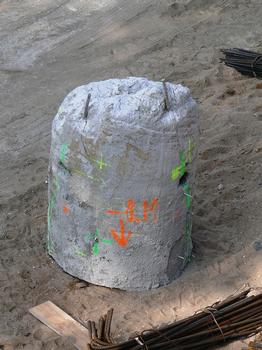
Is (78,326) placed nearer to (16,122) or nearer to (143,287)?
(143,287)

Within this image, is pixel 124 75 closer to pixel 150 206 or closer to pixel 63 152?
pixel 63 152

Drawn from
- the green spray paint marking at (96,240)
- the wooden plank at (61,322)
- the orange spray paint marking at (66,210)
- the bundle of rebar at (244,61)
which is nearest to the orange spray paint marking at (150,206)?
the green spray paint marking at (96,240)

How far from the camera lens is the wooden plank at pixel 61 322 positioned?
17.3 ft

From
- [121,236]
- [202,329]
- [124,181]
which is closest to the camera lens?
[202,329]

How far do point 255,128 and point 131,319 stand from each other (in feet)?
9.61

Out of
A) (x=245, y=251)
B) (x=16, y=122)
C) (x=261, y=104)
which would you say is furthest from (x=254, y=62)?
(x=245, y=251)

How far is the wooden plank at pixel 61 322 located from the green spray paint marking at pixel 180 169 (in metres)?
1.21

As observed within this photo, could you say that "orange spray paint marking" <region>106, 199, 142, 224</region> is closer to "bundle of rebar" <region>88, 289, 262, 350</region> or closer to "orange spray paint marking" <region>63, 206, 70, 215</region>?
"orange spray paint marking" <region>63, 206, 70, 215</region>

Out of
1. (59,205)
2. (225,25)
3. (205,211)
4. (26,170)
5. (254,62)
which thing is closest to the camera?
(59,205)

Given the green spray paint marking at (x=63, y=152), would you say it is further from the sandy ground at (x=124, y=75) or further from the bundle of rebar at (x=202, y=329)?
the bundle of rebar at (x=202, y=329)

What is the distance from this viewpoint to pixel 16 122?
840cm

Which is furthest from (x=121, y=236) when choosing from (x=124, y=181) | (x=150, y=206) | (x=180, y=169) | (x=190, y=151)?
(x=190, y=151)

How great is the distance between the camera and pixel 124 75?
9359 millimetres

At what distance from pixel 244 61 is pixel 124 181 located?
4246 millimetres
